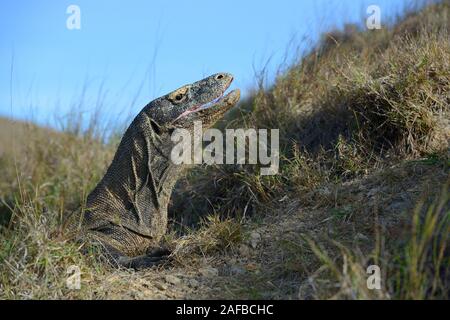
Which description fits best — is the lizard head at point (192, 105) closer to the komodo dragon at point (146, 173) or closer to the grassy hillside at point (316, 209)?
the komodo dragon at point (146, 173)

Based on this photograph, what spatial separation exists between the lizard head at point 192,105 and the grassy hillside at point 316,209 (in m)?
0.95

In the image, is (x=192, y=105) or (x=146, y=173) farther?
(x=192, y=105)

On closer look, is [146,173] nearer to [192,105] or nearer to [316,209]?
[192,105]

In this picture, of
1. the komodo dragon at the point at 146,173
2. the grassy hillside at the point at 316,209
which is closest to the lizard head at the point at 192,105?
the komodo dragon at the point at 146,173

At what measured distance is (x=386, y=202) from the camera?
5297mm

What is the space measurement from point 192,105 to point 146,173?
0.79m

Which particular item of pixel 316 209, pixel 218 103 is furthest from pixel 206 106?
pixel 316 209

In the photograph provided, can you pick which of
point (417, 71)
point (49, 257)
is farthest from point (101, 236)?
point (417, 71)

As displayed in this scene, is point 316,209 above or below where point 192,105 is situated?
below

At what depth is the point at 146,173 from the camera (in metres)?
5.81
